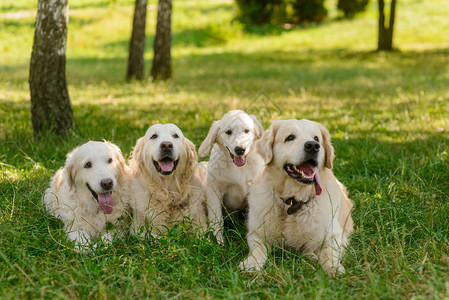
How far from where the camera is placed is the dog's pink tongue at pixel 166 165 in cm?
388

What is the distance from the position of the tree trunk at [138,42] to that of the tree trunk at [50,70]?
20.3 feet

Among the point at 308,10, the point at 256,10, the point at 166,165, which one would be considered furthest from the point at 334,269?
the point at 308,10

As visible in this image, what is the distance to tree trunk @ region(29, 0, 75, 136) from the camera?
561 cm

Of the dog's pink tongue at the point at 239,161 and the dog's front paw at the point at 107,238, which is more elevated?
the dog's pink tongue at the point at 239,161

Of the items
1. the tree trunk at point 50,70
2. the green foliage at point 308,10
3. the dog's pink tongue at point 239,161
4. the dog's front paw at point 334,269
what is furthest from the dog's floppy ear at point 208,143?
the green foliage at point 308,10

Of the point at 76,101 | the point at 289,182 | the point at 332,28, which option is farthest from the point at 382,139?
the point at 332,28

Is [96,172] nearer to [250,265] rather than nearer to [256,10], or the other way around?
[250,265]

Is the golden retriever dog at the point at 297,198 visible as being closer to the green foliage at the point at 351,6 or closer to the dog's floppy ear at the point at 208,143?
the dog's floppy ear at the point at 208,143

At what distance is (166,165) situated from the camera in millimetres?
3904

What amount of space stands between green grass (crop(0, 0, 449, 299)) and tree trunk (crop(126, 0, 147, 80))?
0.61m

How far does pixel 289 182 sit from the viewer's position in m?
3.48

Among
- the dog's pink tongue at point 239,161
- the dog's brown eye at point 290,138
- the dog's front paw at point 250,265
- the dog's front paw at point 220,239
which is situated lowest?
the dog's front paw at point 220,239

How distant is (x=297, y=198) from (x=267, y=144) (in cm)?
46

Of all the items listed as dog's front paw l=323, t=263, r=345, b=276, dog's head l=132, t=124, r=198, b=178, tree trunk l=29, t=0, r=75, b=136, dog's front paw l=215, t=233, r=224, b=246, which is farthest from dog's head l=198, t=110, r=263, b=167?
tree trunk l=29, t=0, r=75, b=136
